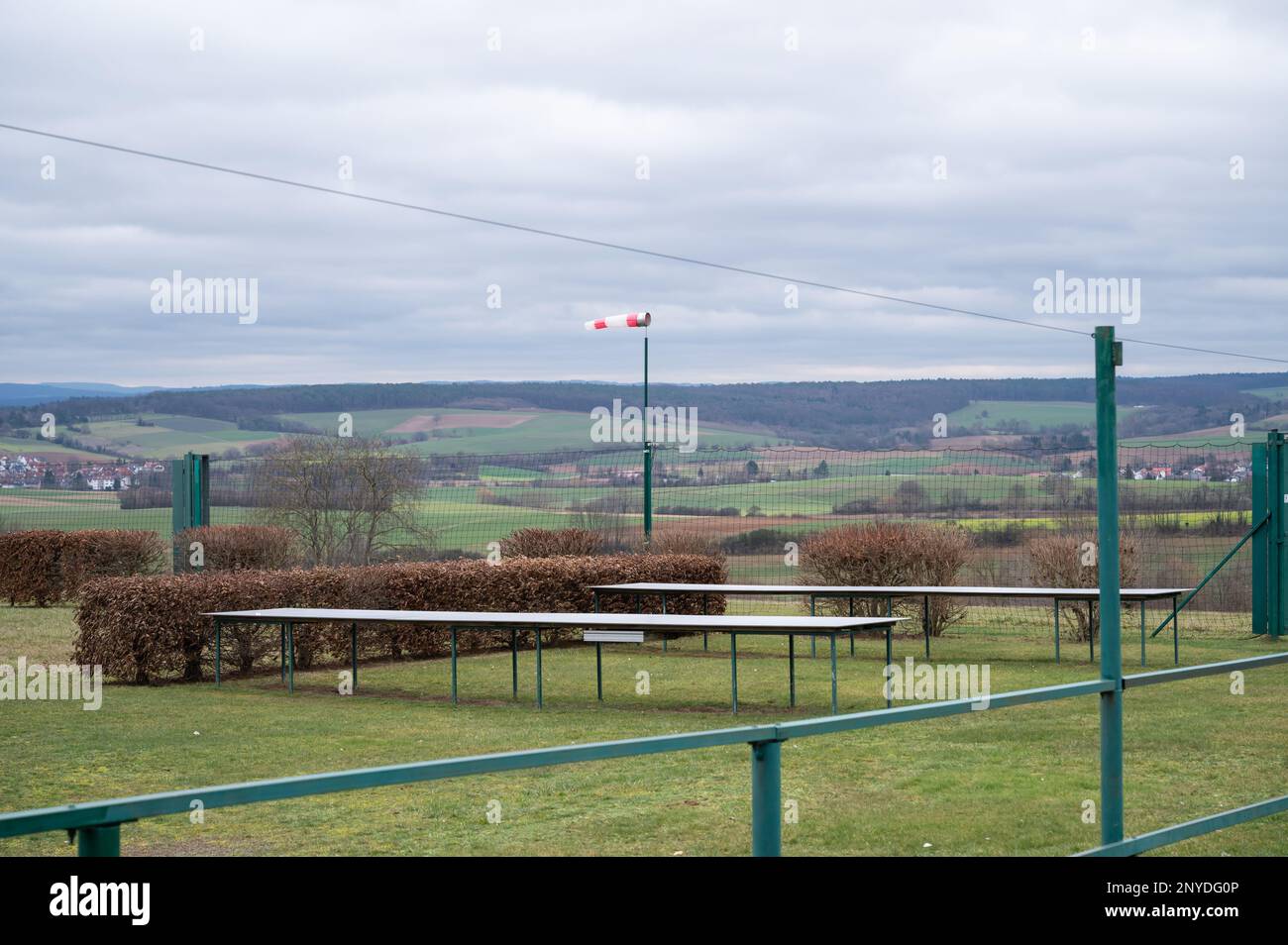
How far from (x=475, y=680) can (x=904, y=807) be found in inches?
244

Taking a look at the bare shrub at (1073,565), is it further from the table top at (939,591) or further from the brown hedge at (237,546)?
the brown hedge at (237,546)

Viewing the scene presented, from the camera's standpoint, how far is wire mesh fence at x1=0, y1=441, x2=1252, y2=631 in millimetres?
17547

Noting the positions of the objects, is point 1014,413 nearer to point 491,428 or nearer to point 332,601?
point 491,428

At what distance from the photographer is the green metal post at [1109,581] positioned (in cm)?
415

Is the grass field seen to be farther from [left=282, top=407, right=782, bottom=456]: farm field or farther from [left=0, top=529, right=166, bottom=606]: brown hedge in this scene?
[left=282, top=407, right=782, bottom=456]: farm field

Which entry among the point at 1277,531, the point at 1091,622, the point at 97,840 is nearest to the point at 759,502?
the point at 1091,622

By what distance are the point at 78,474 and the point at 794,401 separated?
15.3m

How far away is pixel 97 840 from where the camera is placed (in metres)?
2.34

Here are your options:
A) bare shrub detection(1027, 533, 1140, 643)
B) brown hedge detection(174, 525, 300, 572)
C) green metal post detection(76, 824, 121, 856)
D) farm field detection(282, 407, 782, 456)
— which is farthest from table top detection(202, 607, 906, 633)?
farm field detection(282, 407, 782, 456)

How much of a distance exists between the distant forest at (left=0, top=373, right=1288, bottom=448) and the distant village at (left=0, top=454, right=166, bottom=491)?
6.31ft

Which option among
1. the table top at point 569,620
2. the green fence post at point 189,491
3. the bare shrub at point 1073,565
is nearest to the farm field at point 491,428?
the green fence post at point 189,491
